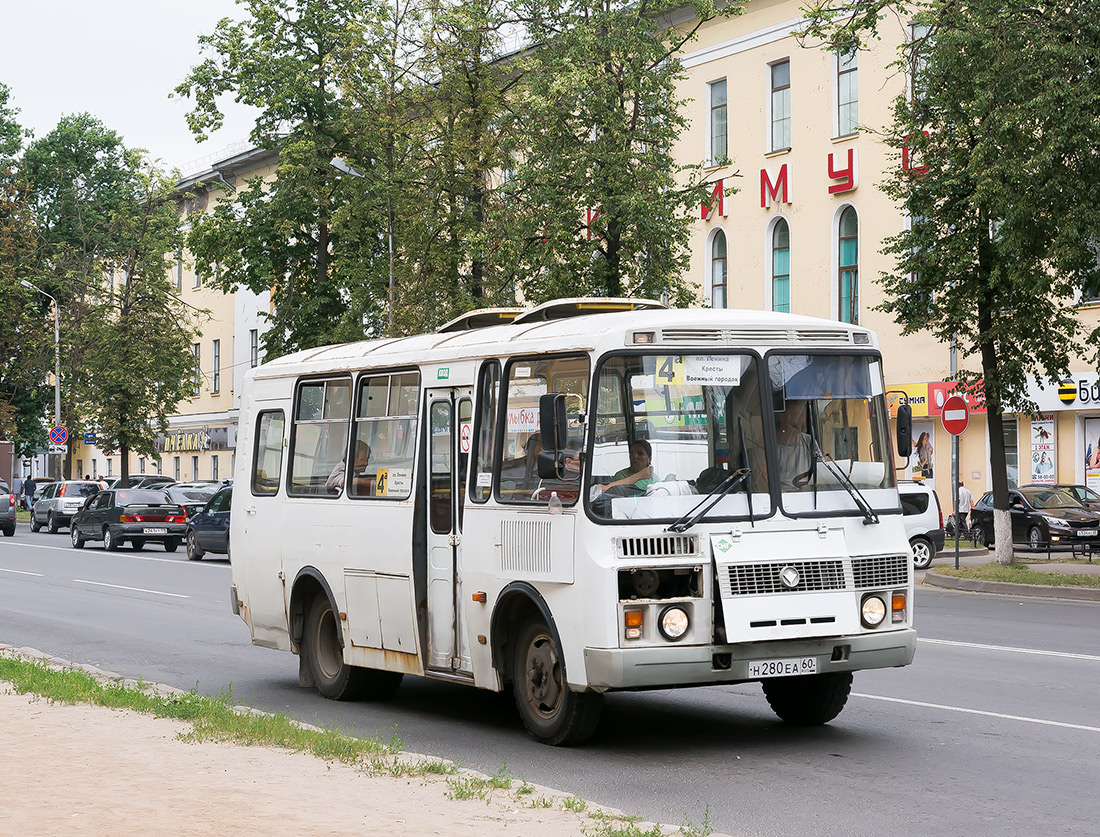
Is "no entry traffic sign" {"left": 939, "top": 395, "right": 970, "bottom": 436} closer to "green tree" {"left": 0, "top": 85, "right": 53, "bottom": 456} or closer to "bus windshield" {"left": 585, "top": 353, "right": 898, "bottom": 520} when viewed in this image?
"bus windshield" {"left": 585, "top": 353, "right": 898, "bottom": 520}

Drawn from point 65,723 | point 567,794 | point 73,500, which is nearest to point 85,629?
point 65,723

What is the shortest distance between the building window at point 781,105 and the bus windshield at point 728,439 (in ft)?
109

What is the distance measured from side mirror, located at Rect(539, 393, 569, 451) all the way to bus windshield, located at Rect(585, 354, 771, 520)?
32cm

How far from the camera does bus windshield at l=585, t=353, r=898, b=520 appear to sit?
934 centimetres

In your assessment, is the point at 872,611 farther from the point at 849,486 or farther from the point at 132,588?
the point at 132,588

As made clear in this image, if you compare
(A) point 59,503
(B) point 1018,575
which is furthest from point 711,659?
(A) point 59,503

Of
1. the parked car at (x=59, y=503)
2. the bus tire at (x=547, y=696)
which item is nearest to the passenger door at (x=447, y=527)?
the bus tire at (x=547, y=696)

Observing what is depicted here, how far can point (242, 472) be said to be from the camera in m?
13.8

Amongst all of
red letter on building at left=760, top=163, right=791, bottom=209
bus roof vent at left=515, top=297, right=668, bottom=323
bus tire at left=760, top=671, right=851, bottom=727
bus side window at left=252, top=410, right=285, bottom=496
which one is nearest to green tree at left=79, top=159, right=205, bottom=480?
red letter on building at left=760, top=163, right=791, bottom=209

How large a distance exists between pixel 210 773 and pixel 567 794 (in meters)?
1.88

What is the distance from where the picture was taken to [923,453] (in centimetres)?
4056

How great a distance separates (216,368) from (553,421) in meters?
68.3

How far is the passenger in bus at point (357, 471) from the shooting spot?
1194 cm

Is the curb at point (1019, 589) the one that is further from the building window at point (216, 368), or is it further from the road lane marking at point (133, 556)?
the building window at point (216, 368)
